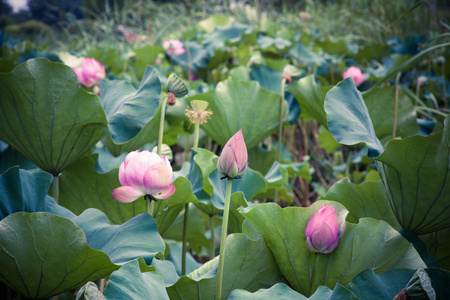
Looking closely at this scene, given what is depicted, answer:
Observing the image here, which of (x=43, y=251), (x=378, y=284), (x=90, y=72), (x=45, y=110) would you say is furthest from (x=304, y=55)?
(x=43, y=251)

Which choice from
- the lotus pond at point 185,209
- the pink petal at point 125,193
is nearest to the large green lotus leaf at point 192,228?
the lotus pond at point 185,209

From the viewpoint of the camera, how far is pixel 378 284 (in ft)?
2.10

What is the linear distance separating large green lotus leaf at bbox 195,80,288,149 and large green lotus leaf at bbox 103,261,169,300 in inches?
30.9

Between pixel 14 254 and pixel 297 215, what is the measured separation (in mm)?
499

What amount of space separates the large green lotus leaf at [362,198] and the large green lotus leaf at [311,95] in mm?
377

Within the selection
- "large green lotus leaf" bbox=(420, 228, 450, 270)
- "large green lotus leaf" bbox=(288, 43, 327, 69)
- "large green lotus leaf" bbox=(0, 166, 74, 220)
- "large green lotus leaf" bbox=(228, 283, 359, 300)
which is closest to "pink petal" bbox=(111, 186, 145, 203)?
"large green lotus leaf" bbox=(0, 166, 74, 220)

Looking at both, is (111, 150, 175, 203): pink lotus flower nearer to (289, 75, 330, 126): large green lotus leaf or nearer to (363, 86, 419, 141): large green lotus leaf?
(289, 75, 330, 126): large green lotus leaf

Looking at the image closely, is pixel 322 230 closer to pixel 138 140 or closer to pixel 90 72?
pixel 138 140

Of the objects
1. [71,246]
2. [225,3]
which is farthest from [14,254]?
[225,3]

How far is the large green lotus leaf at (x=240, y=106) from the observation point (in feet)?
4.28

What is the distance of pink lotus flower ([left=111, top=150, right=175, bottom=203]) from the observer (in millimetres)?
674

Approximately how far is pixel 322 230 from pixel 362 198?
1.08 ft

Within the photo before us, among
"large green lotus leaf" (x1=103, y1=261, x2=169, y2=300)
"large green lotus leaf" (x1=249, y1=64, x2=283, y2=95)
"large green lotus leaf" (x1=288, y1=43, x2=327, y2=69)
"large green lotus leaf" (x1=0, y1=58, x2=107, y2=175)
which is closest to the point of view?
"large green lotus leaf" (x1=103, y1=261, x2=169, y2=300)

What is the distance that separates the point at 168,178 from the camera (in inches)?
27.1
